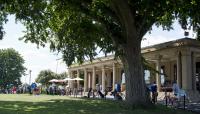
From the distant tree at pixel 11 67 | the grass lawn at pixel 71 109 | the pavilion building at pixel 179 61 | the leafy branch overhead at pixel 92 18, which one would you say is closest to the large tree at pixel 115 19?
the leafy branch overhead at pixel 92 18

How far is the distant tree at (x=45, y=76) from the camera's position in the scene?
103m

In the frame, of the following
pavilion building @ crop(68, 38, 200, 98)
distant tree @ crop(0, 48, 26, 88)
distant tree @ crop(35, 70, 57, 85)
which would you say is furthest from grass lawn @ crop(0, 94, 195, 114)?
distant tree @ crop(35, 70, 57, 85)

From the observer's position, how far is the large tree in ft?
63.9

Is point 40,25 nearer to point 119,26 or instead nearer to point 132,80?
point 119,26

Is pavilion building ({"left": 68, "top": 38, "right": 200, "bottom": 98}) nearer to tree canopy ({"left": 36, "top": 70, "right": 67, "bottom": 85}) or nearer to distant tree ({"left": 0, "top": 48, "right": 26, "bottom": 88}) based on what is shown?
distant tree ({"left": 0, "top": 48, "right": 26, "bottom": 88})

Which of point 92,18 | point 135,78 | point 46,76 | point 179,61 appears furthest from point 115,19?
point 46,76

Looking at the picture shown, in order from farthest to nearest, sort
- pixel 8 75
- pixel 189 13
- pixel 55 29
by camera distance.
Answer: pixel 8 75 → pixel 55 29 → pixel 189 13

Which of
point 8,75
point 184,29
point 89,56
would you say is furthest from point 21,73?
point 184,29

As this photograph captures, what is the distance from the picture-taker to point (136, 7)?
20219mm

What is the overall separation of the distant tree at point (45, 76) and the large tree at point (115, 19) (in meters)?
77.4

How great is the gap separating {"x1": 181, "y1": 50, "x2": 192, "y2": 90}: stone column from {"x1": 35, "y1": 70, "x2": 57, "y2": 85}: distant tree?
72.0 m

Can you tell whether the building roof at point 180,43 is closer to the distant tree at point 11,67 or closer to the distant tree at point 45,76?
the distant tree at point 11,67

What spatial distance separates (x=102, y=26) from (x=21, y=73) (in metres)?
80.5

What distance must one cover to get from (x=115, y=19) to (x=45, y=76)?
84.4 m
